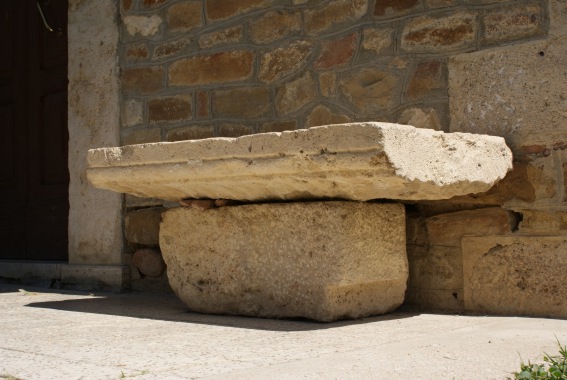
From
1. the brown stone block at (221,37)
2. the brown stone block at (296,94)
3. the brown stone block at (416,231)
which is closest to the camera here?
the brown stone block at (416,231)

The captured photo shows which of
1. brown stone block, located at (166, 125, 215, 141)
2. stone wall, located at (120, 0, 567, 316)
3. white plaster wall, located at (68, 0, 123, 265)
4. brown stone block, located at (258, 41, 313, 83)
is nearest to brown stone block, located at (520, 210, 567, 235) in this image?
stone wall, located at (120, 0, 567, 316)

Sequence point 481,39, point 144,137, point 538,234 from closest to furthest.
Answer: point 538,234 < point 481,39 < point 144,137

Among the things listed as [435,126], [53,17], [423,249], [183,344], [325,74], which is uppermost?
[53,17]

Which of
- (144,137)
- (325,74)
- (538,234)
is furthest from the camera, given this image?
(144,137)

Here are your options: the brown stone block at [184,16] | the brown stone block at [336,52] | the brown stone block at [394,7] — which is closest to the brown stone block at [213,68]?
the brown stone block at [184,16]

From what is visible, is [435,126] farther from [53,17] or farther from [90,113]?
[53,17]

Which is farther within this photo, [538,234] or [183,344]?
[538,234]

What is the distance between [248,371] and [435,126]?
166 centimetres

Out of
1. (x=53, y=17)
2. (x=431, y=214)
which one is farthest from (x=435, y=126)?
(x=53, y=17)

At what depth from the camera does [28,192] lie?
5.22 metres

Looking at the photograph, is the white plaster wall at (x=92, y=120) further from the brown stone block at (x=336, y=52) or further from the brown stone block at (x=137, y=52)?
the brown stone block at (x=336, y=52)

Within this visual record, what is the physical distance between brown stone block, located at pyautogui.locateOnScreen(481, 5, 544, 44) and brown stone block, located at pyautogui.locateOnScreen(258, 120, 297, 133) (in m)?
1.01

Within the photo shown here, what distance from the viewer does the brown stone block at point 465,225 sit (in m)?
3.15

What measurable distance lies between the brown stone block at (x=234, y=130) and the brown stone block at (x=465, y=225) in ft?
3.67
